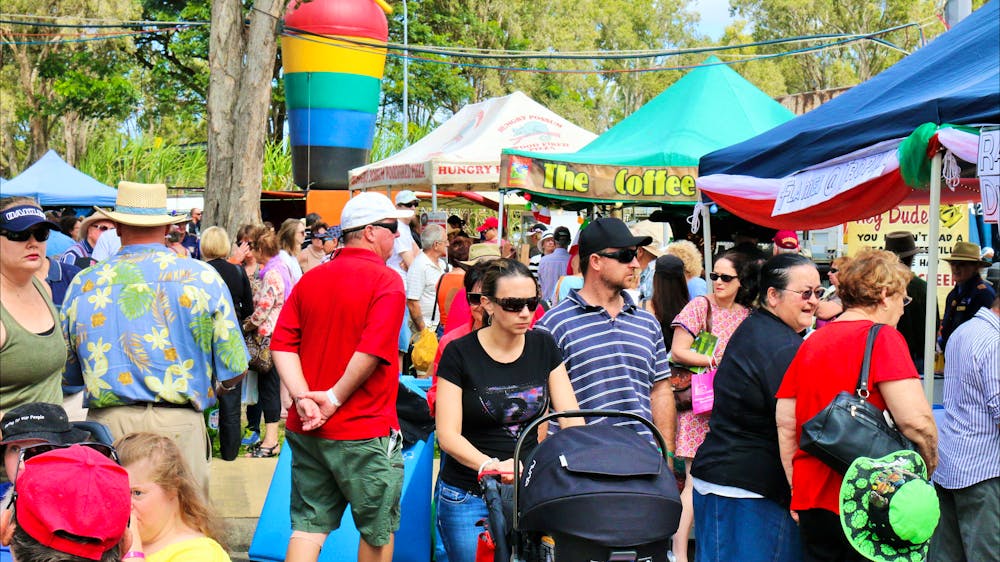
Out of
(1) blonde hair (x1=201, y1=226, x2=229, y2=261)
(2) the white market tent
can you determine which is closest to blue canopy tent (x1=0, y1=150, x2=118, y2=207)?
(2) the white market tent

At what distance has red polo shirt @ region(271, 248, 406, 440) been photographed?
4.92 meters

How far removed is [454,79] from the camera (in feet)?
146

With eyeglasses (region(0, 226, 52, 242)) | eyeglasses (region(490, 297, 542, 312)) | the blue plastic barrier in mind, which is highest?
eyeglasses (region(0, 226, 52, 242))

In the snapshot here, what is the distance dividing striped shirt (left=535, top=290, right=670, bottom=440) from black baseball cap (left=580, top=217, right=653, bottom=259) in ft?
0.81

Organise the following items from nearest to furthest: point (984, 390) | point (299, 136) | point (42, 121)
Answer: point (984, 390), point (299, 136), point (42, 121)

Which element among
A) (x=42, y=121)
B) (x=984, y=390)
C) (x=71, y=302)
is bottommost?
(x=984, y=390)

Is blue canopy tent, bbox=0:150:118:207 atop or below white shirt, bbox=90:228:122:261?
atop

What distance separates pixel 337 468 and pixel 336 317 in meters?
0.72

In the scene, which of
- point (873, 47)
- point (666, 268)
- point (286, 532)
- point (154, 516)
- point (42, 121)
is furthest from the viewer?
point (873, 47)

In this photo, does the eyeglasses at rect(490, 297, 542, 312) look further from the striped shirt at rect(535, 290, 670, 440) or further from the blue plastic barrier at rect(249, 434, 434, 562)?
the blue plastic barrier at rect(249, 434, 434, 562)

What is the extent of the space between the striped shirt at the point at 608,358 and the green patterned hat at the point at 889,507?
1.10 meters

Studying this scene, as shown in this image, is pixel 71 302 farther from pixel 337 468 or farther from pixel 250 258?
pixel 250 258

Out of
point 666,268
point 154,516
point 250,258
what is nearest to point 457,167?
point 250,258

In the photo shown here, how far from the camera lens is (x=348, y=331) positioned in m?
4.99
